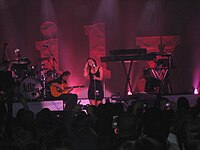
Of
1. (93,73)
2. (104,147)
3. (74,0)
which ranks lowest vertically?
(104,147)

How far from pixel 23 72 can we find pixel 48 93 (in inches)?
38.8

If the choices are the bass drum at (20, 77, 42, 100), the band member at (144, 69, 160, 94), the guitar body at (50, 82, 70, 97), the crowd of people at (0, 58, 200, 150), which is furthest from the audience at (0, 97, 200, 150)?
the guitar body at (50, 82, 70, 97)

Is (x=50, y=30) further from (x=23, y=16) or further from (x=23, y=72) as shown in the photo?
(x=23, y=72)

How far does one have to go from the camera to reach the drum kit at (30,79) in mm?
10422

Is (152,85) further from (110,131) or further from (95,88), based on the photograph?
(110,131)

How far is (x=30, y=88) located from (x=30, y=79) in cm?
27

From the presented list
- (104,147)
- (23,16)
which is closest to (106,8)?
(23,16)

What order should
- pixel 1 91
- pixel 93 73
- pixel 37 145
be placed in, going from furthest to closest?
1. pixel 93 73
2. pixel 1 91
3. pixel 37 145

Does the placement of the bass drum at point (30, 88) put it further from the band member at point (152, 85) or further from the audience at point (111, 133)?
the audience at point (111, 133)

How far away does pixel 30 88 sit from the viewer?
1046 cm

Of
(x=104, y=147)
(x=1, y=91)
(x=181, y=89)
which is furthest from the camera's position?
(x=181, y=89)

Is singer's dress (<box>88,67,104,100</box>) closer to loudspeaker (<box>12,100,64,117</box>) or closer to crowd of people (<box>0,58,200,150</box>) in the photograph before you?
loudspeaker (<box>12,100,64,117</box>)

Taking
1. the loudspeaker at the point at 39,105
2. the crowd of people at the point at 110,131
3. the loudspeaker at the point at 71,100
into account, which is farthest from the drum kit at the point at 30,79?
the crowd of people at the point at 110,131

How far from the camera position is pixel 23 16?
1391 centimetres
